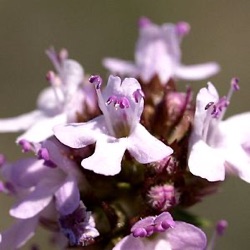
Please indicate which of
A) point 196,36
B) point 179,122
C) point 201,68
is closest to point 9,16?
point 196,36

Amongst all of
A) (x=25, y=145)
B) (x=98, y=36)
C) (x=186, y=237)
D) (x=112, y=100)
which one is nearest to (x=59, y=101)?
(x=25, y=145)

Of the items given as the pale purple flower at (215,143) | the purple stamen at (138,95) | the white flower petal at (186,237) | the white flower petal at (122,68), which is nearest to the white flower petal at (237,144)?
the pale purple flower at (215,143)

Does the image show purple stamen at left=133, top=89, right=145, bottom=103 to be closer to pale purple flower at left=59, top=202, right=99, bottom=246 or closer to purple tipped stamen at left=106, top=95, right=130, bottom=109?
purple tipped stamen at left=106, top=95, right=130, bottom=109

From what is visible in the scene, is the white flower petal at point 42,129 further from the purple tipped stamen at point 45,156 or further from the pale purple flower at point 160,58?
the pale purple flower at point 160,58

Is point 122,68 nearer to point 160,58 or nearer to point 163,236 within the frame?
point 160,58

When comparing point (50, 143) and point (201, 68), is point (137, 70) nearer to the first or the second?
point (201, 68)
